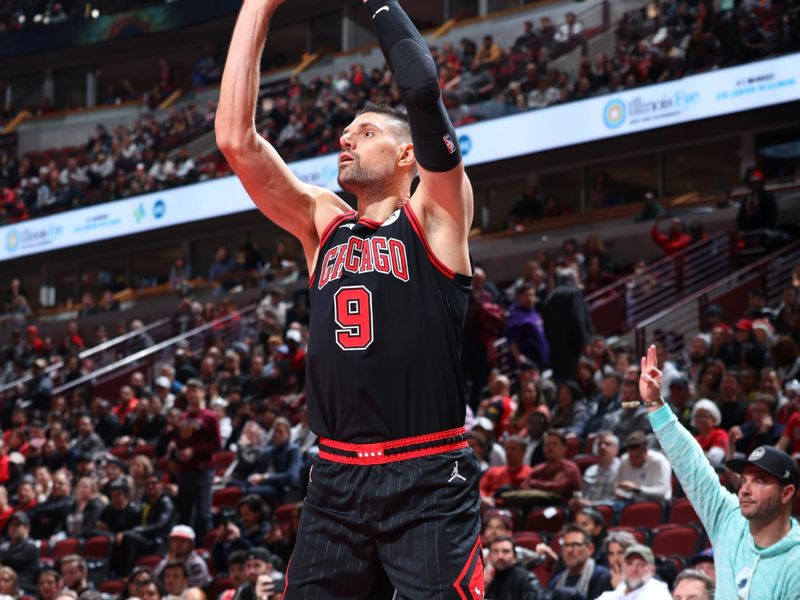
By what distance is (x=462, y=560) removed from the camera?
Result: 3.30m

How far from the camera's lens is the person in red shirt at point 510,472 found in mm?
9977

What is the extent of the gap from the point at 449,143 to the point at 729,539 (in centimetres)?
209

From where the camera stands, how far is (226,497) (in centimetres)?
1248

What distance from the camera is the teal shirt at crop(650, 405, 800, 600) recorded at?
4355 mm

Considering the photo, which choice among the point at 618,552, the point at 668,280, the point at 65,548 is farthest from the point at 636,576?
the point at 668,280

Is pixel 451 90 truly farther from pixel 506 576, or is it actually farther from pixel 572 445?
pixel 506 576

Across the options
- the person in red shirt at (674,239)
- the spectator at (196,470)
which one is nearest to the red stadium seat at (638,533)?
the spectator at (196,470)

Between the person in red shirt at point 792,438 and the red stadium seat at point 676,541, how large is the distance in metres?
1.05

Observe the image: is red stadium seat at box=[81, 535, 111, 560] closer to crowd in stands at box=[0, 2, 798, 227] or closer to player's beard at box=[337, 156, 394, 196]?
player's beard at box=[337, 156, 394, 196]

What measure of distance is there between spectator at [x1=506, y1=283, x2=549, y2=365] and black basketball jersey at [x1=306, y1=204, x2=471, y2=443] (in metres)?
9.93

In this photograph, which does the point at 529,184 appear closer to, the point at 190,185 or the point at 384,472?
the point at 190,185

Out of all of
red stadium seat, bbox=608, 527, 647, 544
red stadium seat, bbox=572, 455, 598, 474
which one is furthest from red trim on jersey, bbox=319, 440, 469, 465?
red stadium seat, bbox=572, 455, 598, 474

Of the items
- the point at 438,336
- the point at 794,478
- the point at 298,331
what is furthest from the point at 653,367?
the point at 298,331

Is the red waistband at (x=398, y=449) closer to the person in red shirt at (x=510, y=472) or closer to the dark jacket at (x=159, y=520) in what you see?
the person in red shirt at (x=510, y=472)
